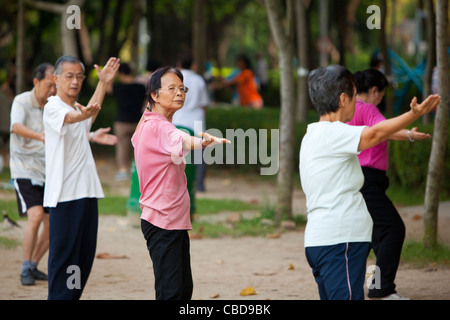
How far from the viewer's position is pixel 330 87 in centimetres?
408

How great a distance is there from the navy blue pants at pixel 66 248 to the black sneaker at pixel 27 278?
4.24 ft

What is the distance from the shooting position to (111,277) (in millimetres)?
7074

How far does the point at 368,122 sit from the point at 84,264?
2326mm

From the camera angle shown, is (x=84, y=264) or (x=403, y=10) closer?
(x=84, y=264)

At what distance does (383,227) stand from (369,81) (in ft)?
3.71

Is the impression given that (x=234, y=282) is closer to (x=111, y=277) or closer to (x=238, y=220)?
(x=111, y=277)

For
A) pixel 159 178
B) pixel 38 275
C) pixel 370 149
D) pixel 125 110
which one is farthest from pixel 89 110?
pixel 125 110

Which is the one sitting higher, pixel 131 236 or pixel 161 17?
pixel 161 17

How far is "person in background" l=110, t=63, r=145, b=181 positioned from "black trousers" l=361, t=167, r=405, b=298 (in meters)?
7.78

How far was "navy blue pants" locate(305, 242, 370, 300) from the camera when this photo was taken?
13.1ft

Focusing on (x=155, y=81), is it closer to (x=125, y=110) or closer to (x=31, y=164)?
(x=31, y=164)

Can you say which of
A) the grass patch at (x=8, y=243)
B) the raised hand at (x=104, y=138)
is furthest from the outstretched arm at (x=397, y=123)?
the grass patch at (x=8, y=243)

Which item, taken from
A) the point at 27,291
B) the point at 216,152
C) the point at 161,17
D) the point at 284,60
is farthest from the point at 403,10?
the point at 27,291

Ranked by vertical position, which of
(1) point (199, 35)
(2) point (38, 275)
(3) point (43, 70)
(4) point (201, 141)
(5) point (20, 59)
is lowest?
(2) point (38, 275)
